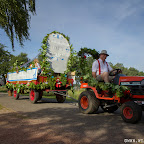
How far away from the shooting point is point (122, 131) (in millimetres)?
3746

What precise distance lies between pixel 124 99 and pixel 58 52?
495cm

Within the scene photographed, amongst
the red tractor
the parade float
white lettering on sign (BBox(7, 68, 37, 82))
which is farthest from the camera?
white lettering on sign (BBox(7, 68, 37, 82))

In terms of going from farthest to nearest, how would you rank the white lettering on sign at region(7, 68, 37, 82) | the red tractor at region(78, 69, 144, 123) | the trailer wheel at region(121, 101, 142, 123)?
the white lettering on sign at region(7, 68, 37, 82) < the red tractor at region(78, 69, 144, 123) < the trailer wheel at region(121, 101, 142, 123)

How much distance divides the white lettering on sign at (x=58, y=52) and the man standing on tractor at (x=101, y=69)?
3.54 meters

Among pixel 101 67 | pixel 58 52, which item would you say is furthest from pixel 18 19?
pixel 101 67

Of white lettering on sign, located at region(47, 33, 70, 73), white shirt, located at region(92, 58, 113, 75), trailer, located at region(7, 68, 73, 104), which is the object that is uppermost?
white lettering on sign, located at region(47, 33, 70, 73)

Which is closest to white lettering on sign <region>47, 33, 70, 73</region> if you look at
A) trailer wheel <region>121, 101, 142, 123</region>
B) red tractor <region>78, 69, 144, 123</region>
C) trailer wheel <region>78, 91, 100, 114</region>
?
red tractor <region>78, 69, 144, 123</region>

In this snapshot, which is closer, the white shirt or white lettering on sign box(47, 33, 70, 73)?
the white shirt

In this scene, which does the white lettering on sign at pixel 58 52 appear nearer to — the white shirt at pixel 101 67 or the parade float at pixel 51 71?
the parade float at pixel 51 71

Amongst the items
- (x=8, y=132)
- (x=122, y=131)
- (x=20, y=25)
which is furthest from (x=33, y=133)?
(x=20, y=25)

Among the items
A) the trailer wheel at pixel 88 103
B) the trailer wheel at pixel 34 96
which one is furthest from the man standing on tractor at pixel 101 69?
the trailer wheel at pixel 34 96

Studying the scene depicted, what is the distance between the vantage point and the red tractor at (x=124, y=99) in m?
4.46

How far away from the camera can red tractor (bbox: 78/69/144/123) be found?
446 cm

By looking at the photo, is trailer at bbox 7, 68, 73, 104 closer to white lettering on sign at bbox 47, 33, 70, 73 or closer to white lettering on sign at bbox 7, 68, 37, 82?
white lettering on sign at bbox 7, 68, 37, 82
